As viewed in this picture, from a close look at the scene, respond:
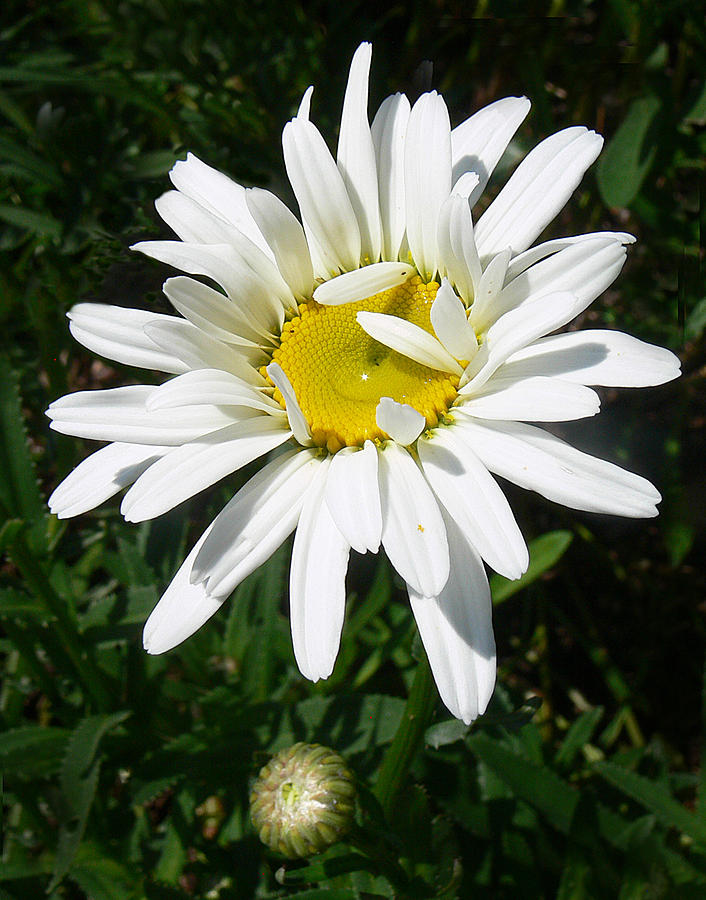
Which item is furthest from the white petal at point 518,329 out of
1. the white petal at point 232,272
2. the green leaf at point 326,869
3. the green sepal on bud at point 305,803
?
the green leaf at point 326,869

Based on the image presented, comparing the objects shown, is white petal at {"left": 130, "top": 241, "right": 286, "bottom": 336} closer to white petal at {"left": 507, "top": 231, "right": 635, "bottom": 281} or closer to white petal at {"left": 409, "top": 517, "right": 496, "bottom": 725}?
white petal at {"left": 507, "top": 231, "right": 635, "bottom": 281}

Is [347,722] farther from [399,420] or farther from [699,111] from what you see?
[699,111]

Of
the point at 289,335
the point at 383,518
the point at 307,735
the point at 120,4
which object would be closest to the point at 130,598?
the point at 307,735

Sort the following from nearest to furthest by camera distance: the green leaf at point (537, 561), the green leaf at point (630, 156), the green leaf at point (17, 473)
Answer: the green leaf at point (17, 473)
the green leaf at point (537, 561)
the green leaf at point (630, 156)

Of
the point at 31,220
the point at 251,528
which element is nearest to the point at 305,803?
the point at 251,528

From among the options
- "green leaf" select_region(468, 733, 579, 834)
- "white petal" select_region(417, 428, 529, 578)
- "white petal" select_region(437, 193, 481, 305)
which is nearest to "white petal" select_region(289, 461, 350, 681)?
"white petal" select_region(417, 428, 529, 578)

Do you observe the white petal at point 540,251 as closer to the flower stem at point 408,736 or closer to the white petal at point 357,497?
the white petal at point 357,497

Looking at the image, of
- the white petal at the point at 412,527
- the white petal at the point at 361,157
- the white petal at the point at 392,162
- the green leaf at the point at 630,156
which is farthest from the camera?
the green leaf at the point at 630,156
